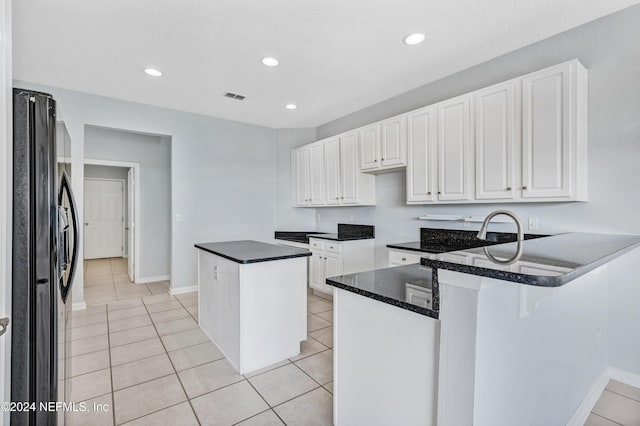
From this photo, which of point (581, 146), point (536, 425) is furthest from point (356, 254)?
point (536, 425)

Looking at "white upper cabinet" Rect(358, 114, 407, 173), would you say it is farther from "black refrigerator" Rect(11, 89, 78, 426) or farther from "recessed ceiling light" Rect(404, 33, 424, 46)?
"black refrigerator" Rect(11, 89, 78, 426)

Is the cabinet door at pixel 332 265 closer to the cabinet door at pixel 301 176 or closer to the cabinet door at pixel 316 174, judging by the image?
the cabinet door at pixel 316 174

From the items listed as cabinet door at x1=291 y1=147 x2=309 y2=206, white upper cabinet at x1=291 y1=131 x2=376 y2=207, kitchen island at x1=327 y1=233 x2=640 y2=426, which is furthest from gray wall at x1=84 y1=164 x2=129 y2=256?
kitchen island at x1=327 y1=233 x2=640 y2=426

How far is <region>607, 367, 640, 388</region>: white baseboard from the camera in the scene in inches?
85.6

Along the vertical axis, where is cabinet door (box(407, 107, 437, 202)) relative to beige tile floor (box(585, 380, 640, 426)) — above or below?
above

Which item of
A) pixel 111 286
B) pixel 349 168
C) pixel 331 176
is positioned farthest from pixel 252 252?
pixel 111 286

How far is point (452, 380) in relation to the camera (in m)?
Result: 1.05

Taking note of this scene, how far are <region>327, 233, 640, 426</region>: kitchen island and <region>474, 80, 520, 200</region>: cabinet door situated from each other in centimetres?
96

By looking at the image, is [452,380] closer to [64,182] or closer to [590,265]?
[590,265]

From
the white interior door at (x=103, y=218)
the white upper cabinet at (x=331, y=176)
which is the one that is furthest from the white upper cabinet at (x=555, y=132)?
the white interior door at (x=103, y=218)

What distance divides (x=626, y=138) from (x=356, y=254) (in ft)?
9.03

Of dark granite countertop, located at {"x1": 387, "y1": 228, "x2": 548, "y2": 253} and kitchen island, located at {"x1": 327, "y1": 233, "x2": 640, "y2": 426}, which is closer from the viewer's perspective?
kitchen island, located at {"x1": 327, "y1": 233, "x2": 640, "y2": 426}

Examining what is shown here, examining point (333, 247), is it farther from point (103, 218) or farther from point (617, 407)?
point (103, 218)

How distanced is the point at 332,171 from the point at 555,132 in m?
2.71
